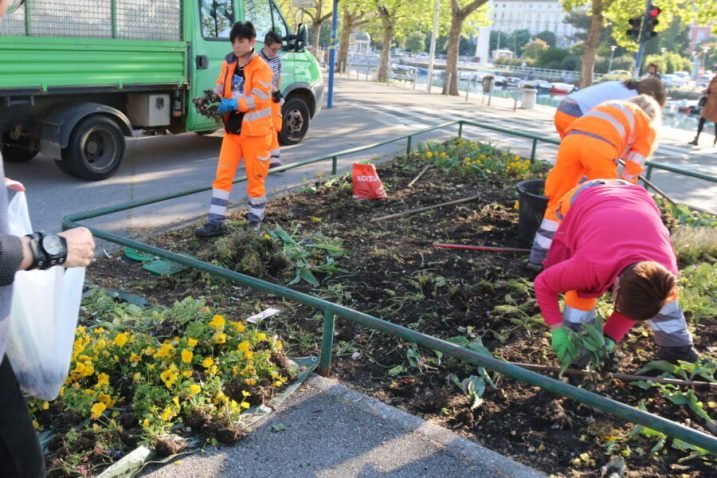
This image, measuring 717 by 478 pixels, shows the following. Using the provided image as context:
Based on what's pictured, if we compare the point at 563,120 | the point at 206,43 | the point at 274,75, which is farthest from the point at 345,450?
the point at 206,43

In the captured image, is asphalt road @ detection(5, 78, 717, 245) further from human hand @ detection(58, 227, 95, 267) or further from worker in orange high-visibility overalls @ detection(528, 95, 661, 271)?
human hand @ detection(58, 227, 95, 267)

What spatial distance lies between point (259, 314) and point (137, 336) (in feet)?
3.30

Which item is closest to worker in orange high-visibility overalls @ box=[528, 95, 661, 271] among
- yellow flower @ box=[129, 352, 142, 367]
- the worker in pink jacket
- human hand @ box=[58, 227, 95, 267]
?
the worker in pink jacket

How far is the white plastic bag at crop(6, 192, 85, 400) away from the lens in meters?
2.06

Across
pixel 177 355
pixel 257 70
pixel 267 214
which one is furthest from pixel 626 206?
pixel 267 214

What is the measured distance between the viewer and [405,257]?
5.66m

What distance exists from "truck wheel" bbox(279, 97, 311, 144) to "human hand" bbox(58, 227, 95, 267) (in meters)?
8.90

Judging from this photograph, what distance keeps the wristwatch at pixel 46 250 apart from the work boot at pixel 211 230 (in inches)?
167

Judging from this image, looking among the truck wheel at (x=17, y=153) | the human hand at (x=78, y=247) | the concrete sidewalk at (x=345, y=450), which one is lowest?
the concrete sidewalk at (x=345, y=450)

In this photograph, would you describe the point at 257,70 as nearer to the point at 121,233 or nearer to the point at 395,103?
the point at 121,233

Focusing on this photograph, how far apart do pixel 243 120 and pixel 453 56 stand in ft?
77.2

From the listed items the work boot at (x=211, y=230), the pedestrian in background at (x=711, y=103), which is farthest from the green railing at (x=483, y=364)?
the pedestrian in background at (x=711, y=103)

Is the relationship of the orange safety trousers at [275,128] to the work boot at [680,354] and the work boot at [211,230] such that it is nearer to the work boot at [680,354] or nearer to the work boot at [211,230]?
the work boot at [211,230]

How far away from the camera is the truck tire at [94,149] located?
7.57 m
